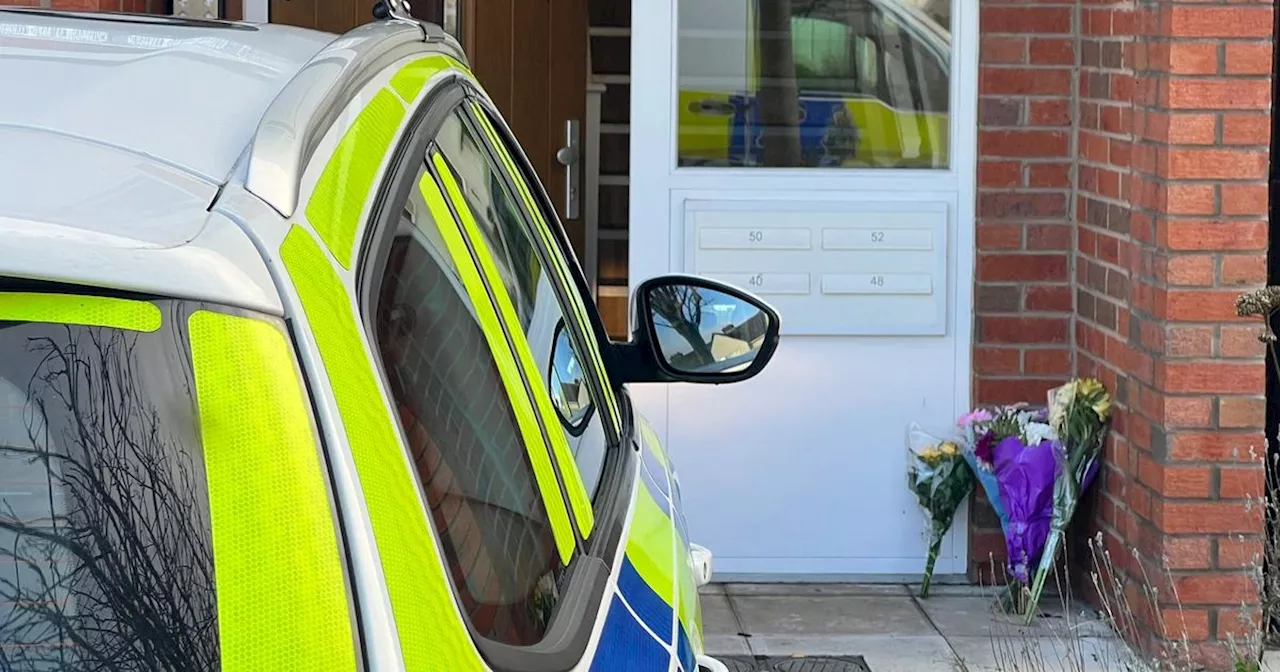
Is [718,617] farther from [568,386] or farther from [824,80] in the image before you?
[568,386]

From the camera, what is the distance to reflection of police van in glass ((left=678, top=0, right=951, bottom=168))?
5.94 meters

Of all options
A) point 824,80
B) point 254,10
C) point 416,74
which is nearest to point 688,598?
point 416,74

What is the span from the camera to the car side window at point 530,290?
92.0 inches

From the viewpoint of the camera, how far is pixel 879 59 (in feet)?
19.6

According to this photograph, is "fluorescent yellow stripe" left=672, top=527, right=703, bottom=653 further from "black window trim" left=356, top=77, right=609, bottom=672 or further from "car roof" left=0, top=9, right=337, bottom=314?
"car roof" left=0, top=9, right=337, bottom=314

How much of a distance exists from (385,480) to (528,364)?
0.88m

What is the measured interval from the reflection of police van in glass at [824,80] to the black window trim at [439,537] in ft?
12.6

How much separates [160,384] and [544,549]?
0.63 metres

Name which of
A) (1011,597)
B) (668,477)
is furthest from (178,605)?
(1011,597)

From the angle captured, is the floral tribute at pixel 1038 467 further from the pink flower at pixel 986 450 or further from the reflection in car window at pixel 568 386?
the reflection in car window at pixel 568 386

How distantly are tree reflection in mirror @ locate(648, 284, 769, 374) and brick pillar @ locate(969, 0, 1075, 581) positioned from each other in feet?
9.44

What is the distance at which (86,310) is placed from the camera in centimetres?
130

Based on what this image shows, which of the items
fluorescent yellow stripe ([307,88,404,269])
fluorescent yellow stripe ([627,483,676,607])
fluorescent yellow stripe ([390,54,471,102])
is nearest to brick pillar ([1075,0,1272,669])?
fluorescent yellow stripe ([627,483,676,607])

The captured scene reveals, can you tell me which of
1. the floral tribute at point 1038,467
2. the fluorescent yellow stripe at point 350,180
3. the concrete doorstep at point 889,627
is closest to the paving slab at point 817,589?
the concrete doorstep at point 889,627
